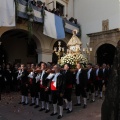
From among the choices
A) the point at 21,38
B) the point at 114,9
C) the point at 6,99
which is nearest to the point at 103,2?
the point at 114,9

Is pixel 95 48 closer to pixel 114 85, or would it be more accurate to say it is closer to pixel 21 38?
pixel 21 38

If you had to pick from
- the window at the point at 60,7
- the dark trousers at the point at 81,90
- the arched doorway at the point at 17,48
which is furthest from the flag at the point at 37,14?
the dark trousers at the point at 81,90

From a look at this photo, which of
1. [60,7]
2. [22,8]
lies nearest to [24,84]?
[22,8]

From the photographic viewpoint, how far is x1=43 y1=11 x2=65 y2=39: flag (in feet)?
47.8

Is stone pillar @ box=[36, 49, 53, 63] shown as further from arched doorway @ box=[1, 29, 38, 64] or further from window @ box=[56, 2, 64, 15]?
window @ box=[56, 2, 64, 15]

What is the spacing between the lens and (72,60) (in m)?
10.0

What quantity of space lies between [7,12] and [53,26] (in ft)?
12.2

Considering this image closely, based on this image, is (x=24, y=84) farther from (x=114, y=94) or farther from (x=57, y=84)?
(x=114, y=94)

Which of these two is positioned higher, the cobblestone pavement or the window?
the window

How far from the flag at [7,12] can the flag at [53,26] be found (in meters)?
2.77

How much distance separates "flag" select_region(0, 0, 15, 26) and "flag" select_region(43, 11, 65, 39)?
9.09 feet

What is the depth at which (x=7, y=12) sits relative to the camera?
12.1 metres

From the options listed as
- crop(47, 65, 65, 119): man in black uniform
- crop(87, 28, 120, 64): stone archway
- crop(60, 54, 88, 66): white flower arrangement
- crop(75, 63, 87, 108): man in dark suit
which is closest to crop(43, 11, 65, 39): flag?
crop(87, 28, 120, 64): stone archway

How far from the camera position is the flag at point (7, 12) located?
1184cm
